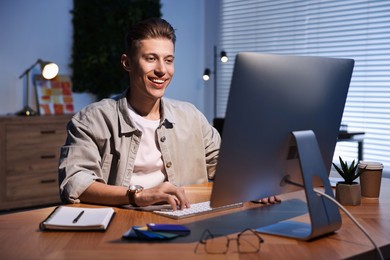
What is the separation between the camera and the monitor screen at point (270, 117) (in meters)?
1.40

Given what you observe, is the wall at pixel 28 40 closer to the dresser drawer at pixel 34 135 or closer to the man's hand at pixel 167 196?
the dresser drawer at pixel 34 135

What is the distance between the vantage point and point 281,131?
1.50m

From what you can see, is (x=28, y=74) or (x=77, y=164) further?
(x=28, y=74)

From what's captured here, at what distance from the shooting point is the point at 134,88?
2262mm

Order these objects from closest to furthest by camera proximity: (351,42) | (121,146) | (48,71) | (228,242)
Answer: (228,242) < (121,146) < (48,71) < (351,42)

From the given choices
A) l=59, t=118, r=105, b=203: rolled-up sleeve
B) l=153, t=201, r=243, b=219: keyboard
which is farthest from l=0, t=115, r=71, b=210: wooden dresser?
l=153, t=201, r=243, b=219: keyboard

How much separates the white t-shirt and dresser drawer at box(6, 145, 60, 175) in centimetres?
297

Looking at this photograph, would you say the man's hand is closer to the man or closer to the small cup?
the man

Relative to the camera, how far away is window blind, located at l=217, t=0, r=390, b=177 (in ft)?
15.4

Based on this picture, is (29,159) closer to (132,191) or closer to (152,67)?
(152,67)

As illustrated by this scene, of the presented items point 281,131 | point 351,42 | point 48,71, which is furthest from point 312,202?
point 351,42

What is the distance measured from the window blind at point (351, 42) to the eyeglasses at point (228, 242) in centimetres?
347

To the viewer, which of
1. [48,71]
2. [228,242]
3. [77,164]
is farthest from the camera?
[48,71]

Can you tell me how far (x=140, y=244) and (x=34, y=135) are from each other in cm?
382
